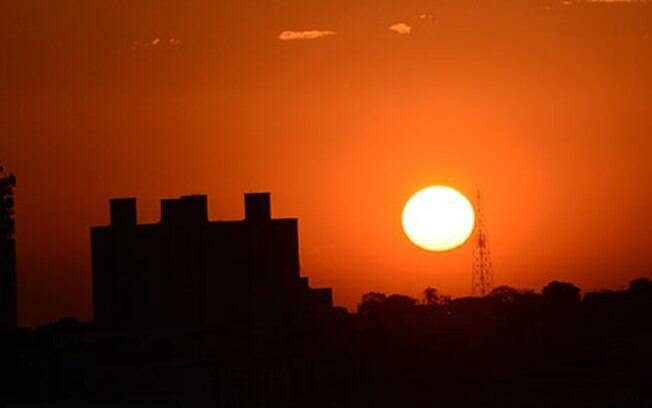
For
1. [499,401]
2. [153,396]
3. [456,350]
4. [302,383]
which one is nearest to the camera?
[153,396]

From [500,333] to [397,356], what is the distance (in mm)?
18863

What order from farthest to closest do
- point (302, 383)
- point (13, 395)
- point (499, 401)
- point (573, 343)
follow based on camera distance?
point (573, 343)
point (499, 401)
point (302, 383)
point (13, 395)

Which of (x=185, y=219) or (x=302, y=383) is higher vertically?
(x=185, y=219)

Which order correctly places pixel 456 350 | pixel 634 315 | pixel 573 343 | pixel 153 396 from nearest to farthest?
pixel 153 396 < pixel 456 350 < pixel 573 343 < pixel 634 315

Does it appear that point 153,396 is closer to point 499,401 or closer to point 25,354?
point 25,354

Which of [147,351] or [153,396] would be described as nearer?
[153,396]

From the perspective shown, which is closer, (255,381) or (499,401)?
(255,381)

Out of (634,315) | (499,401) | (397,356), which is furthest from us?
(634,315)

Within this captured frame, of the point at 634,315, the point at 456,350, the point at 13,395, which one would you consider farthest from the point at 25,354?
the point at 634,315

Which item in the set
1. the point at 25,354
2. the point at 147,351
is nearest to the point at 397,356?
the point at 147,351

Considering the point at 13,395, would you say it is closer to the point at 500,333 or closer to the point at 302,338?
the point at 302,338

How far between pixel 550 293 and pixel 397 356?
158ft

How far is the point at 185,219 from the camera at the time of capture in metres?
121

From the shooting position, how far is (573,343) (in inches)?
4985
